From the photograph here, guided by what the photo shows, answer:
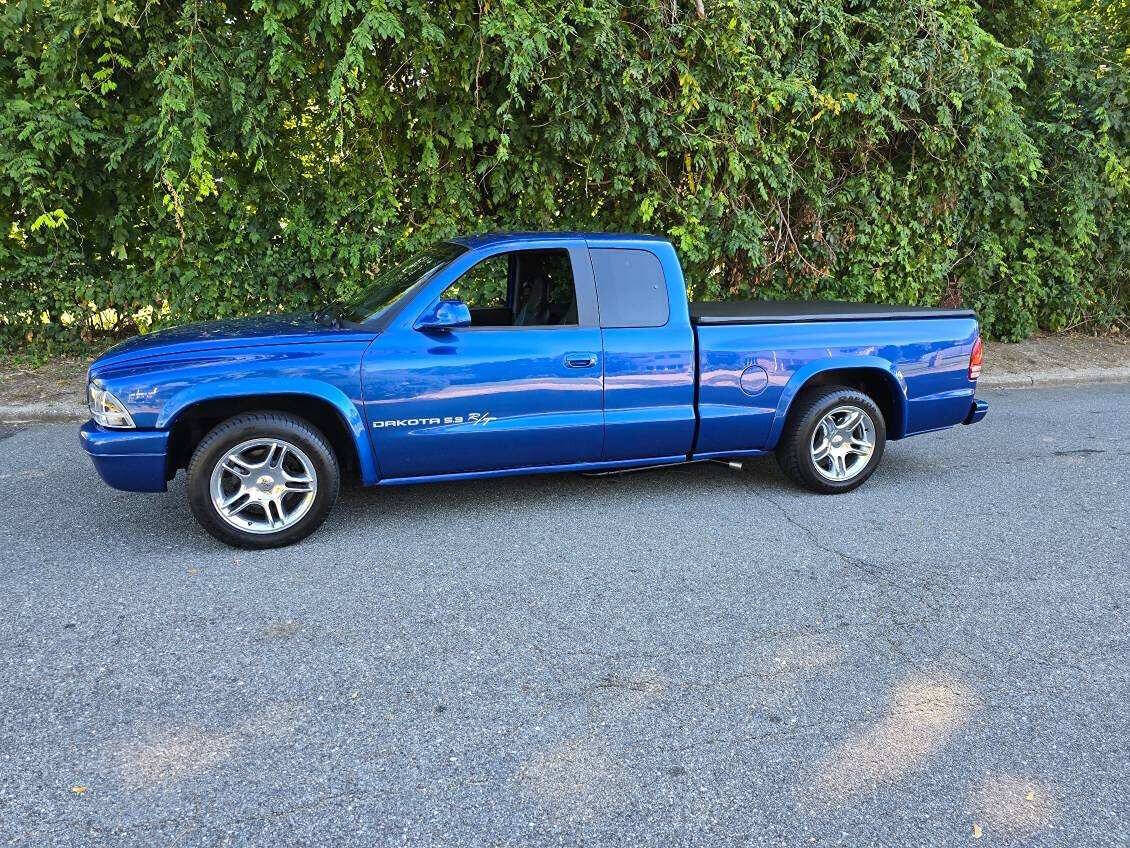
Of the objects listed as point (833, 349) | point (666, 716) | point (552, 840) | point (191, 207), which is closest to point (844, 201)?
point (833, 349)

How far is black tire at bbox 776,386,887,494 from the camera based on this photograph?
17.6ft

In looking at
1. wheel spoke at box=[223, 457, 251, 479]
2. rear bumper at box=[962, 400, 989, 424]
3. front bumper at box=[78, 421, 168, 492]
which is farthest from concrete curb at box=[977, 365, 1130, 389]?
front bumper at box=[78, 421, 168, 492]

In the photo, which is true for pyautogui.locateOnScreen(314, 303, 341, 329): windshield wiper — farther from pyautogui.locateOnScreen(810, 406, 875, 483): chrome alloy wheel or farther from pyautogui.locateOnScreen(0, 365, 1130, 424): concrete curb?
pyautogui.locateOnScreen(0, 365, 1130, 424): concrete curb

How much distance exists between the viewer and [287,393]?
4352mm

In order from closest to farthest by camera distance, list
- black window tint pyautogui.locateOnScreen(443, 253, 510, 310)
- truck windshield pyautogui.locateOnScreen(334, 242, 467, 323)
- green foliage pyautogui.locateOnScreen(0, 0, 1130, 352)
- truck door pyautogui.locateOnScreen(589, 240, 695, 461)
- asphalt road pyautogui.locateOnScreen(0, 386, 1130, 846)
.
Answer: asphalt road pyautogui.locateOnScreen(0, 386, 1130, 846), truck windshield pyautogui.locateOnScreen(334, 242, 467, 323), truck door pyautogui.locateOnScreen(589, 240, 695, 461), black window tint pyautogui.locateOnScreen(443, 253, 510, 310), green foliage pyautogui.locateOnScreen(0, 0, 1130, 352)

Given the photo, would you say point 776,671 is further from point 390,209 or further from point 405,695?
point 390,209

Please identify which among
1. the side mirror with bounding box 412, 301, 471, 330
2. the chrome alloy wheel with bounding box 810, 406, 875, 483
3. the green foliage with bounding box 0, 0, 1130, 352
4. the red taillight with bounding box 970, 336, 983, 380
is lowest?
the chrome alloy wheel with bounding box 810, 406, 875, 483

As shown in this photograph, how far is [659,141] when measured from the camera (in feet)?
27.0

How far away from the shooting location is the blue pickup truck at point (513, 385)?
430 centimetres

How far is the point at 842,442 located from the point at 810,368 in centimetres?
60

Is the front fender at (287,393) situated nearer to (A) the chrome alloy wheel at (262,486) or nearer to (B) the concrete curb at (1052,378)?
(A) the chrome alloy wheel at (262,486)

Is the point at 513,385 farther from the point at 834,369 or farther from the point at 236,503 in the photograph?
the point at 834,369

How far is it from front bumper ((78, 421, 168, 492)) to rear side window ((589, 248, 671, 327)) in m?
2.52

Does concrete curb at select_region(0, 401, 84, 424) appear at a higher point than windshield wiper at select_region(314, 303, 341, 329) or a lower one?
lower
